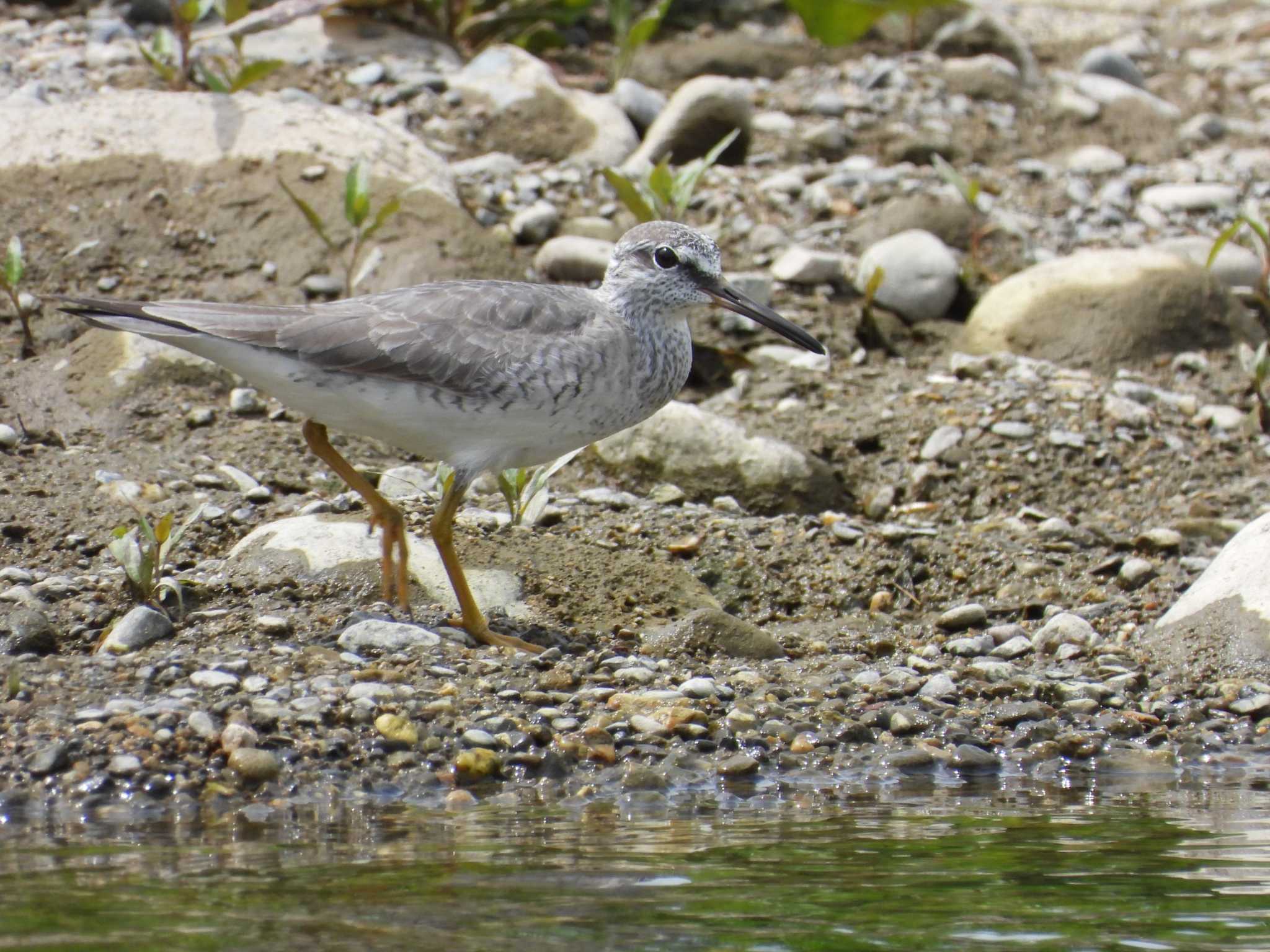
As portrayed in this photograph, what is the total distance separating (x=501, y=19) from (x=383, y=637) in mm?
7777

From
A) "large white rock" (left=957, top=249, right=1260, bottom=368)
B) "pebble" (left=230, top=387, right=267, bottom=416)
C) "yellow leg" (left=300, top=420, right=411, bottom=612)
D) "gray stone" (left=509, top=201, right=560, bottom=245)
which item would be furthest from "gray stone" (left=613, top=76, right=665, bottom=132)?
"yellow leg" (left=300, top=420, right=411, bottom=612)

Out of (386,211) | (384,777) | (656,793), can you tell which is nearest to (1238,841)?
(656,793)

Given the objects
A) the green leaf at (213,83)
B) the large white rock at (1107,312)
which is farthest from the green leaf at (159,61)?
the large white rock at (1107,312)

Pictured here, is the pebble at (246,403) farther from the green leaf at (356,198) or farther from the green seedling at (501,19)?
the green seedling at (501,19)

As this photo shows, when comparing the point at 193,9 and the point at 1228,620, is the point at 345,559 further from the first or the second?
the point at 193,9

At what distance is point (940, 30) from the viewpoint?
13.7 m

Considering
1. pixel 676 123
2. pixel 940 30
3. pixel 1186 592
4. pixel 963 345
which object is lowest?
pixel 1186 592

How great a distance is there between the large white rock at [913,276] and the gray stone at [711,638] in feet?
13.1

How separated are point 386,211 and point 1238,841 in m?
5.33

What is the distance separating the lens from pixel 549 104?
11227mm

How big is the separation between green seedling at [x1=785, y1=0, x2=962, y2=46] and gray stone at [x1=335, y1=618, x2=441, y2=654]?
8200 mm

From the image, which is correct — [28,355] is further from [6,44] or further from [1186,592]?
[1186,592]

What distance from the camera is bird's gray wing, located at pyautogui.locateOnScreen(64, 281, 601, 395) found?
239 inches

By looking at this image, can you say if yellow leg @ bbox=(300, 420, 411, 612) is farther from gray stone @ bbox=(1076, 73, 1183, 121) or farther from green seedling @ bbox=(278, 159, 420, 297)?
gray stone @ bbox=(1076, 73, 1183, 121)
